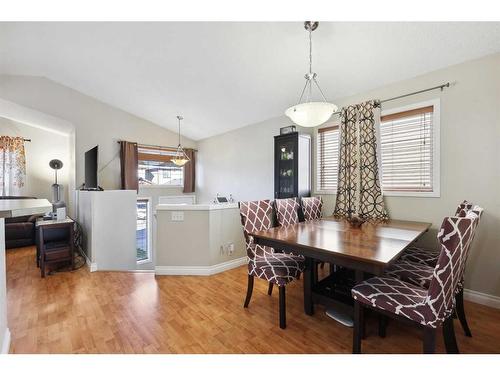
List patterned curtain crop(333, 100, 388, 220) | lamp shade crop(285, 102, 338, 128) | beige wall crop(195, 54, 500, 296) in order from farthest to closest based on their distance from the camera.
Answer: patterned curtain crop(333, 100, 388, 220) < beige wall crop(195, 54, 500, 296) < lamp shade crop(285, 102, 338, 128)

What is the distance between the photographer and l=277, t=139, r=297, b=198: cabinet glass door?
3.29 meters

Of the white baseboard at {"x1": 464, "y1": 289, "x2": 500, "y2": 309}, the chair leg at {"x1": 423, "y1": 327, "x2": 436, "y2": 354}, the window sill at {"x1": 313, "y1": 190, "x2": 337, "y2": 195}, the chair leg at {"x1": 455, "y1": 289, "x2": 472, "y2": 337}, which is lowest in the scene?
the white baseboard at {"x1": 464, "y1": 289, "x2": 500, "y2": 309}

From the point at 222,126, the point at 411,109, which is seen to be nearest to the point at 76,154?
the point at 222,126

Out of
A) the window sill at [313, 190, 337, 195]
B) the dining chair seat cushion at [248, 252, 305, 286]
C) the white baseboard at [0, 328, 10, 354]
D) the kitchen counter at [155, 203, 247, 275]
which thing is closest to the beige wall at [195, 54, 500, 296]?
the window sill at [313, 190, 337, 195]

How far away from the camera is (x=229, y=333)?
5.57ft

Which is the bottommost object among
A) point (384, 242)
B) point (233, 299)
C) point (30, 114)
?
point (233, 299)

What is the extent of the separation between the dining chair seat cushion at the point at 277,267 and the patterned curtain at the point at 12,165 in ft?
18.4

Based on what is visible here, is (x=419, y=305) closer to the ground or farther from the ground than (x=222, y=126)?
closer to the ground

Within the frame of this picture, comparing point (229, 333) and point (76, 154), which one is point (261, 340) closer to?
point (229, 333)

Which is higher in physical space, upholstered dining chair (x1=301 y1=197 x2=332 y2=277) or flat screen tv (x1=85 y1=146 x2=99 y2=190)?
flat screen tv (x1=85 y1=146 x2=99 y2=190)

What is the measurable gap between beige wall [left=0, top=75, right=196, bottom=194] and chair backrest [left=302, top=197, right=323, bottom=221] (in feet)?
13.6

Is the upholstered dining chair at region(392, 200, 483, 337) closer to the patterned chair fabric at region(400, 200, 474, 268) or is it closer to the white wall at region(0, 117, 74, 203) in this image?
the patterned chair fabric at region(400, 200, 474, 268)

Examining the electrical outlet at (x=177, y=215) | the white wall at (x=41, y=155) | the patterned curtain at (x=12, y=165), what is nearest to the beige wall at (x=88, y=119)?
the white wall at (x=41, y=155)
